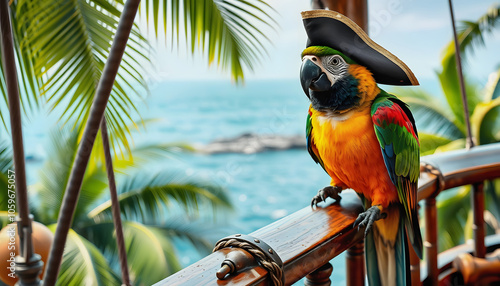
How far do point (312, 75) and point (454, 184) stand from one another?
468mm

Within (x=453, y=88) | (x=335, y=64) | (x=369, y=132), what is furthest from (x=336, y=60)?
(x=453, y=88)

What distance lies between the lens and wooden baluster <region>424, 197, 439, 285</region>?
983 millimetres

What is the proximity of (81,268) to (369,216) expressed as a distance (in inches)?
137

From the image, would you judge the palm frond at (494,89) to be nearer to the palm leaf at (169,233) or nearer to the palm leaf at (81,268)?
the palm leaf at (169,233)

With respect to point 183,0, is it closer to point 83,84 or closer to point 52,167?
point 83,84

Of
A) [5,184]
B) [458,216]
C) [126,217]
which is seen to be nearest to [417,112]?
[458,216]

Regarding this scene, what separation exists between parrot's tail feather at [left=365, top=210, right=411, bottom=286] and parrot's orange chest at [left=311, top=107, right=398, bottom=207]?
53mm

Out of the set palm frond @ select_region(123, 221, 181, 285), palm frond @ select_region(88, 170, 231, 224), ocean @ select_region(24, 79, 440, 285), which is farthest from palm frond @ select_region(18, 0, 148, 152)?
ocean @ select_region(24, 79, 440, 285)

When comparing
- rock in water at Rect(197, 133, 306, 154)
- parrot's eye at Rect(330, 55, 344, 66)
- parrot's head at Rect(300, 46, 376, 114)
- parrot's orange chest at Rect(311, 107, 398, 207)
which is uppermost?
parrot's eye at Rect(330, 55, 344, 66)

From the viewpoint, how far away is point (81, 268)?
3.71 meters

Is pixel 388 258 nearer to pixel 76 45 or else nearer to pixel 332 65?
pixel 332 65

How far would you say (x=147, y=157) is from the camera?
5348 mm

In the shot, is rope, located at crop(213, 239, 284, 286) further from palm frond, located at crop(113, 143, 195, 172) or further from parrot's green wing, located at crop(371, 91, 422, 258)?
palm frond, located at crop(113, 143, 195, 172)

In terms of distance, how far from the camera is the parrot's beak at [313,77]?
0.69 m
